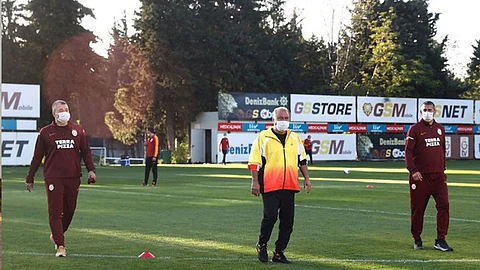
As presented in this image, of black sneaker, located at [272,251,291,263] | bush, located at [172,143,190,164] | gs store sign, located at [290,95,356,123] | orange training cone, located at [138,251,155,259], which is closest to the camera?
black sneaker, located at [272,251,291,263]

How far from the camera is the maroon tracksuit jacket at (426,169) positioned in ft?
36.2

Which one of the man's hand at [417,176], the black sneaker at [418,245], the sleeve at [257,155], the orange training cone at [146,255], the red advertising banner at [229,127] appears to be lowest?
the orange training cone at [146,255]

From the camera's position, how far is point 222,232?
13.1 metres

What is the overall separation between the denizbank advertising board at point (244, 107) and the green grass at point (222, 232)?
100 feet

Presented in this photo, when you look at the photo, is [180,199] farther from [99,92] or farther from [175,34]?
[99,92]

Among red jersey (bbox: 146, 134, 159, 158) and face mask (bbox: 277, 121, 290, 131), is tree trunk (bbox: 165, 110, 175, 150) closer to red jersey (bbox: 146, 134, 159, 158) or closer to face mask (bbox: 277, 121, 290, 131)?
red jersey (bbox: 146, 134, 159, 158)

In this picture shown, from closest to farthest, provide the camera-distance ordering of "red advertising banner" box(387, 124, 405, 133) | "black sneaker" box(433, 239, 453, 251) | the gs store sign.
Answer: "black sneaker" box(433, 239, 453, 251) < the gs store sign < "red advertising banner" box(387, 124, 405, 133)

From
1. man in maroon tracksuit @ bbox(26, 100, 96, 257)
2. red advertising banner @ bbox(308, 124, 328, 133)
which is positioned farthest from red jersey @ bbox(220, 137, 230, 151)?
Result: man in maroon tracksuit @ bbox(26, 100, 96, 257)

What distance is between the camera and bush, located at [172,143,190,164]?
62475 millimetres

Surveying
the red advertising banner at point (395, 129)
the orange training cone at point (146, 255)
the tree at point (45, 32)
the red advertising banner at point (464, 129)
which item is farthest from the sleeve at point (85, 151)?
the tree at point (45, 32)

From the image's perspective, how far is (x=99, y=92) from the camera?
7881 centimetres

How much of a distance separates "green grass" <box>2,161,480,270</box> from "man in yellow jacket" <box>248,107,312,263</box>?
1.25 feet

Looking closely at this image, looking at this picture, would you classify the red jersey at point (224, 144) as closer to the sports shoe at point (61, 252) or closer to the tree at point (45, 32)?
the tree at point (45, 32)

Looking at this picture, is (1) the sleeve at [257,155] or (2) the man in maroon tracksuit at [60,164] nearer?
(1) the sleeve at [257,155]
